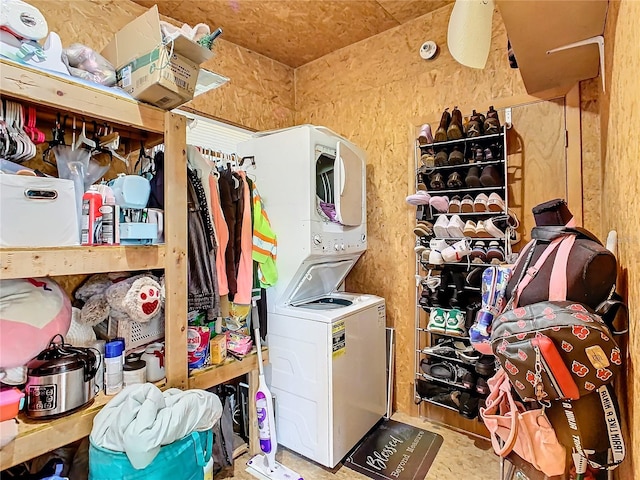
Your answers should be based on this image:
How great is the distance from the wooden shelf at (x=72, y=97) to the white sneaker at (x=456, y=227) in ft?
5.67

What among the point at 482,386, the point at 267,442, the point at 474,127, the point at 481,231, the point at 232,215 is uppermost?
the point at 474,127

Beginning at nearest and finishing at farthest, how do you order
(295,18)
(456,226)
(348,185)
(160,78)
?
(160,78) < (456,226) < (348,185) < (295,18)

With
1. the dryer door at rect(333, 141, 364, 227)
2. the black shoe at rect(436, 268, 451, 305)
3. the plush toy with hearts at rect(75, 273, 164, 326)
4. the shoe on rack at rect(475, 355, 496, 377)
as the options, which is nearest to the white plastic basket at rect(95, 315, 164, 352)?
the plush toy with hearts at rect(75, 273, 164, 326)

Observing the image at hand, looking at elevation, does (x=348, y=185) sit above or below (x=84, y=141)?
below

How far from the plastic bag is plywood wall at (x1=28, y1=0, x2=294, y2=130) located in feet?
2.13

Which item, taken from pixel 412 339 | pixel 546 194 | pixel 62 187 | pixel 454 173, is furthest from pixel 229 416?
pixel 546 194

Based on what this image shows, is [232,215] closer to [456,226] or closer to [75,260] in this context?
[75,260]

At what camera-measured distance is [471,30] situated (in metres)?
1.42

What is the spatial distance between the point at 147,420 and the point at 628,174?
72.0 inches

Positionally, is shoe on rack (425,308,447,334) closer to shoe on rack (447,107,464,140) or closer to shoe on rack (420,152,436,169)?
shoe on rack (420,152,436,169)

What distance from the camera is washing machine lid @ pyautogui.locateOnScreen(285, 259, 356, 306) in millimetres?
2438

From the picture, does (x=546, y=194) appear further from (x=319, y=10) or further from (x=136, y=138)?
(x=136, y=138)

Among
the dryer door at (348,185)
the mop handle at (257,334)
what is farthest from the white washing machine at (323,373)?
the dryer door at (348,185)

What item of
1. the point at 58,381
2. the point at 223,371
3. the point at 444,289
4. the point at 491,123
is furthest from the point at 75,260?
the point at 491,123
